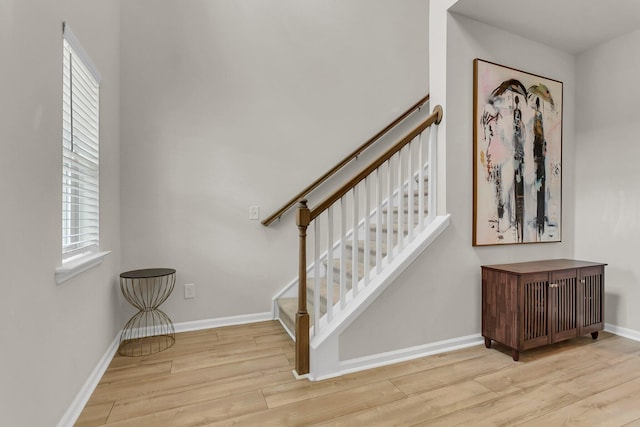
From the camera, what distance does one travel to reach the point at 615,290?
281 centimetres

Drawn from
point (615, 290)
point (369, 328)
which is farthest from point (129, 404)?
point (615, 290)

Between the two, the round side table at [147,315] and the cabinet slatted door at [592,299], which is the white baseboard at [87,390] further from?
the cabinet slatted door at [592,299]

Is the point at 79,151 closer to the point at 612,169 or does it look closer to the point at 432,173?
the point at 432,173

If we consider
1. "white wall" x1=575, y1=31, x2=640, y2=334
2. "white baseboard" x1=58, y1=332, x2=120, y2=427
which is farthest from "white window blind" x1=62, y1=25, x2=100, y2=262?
"white wall" x1=575, y1=31, x2=640, y2=334

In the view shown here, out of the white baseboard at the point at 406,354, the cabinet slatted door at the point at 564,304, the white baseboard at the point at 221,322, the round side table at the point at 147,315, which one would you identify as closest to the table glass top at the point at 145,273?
the round side table at the point at 147,315

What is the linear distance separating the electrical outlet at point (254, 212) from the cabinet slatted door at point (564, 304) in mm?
2389

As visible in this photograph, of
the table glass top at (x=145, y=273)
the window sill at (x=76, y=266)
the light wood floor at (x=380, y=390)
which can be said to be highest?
the window sill at (x=76, y=266)

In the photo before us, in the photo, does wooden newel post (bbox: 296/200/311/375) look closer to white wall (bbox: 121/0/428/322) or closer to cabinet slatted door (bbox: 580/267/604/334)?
white wall (bbox: 121/0/428/322)

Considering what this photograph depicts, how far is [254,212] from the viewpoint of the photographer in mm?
3080

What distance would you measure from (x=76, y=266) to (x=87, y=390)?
2.43ft

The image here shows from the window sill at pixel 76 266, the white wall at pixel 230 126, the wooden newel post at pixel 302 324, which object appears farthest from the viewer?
the white wall at pixel 230 126

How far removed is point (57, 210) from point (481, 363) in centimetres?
262

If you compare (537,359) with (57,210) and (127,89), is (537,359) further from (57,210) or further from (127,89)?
(127,89)

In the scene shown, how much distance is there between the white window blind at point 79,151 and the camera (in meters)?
1.73
